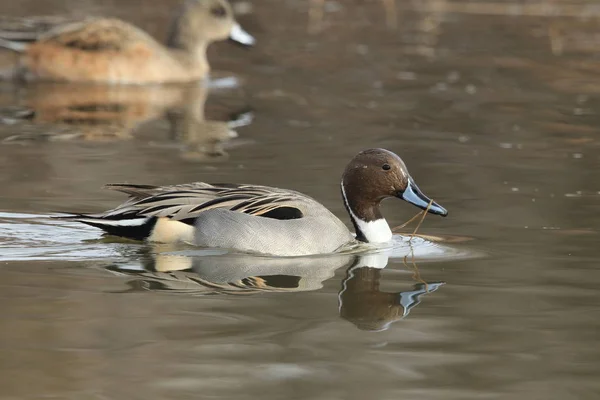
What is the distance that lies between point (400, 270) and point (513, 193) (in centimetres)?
209

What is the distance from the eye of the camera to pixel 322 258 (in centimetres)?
711

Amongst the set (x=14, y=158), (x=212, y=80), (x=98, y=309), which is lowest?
(x=98, y=309)

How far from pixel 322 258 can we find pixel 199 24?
325 inches

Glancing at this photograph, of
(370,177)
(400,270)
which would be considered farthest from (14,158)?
(400,270)

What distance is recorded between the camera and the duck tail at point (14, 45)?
1369 cm

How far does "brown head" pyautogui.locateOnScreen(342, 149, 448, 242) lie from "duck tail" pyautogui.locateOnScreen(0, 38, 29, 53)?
23.1 ft

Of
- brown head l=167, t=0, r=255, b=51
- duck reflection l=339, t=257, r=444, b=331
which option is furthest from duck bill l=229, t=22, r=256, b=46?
duck reflection l=339, t=257, r=444, b=331

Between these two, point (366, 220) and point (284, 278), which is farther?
point (366, 220)

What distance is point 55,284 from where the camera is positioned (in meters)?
6.27

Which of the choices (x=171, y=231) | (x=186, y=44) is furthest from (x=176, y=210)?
(x=186, y=44)

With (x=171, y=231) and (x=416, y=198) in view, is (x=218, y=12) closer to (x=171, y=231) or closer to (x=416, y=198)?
(x=416, y=198)

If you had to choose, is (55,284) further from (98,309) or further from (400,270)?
(400,270)

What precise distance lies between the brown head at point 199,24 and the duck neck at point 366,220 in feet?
24.1

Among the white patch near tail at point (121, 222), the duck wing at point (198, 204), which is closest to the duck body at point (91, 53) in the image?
the duck wing at point (198, 204)
